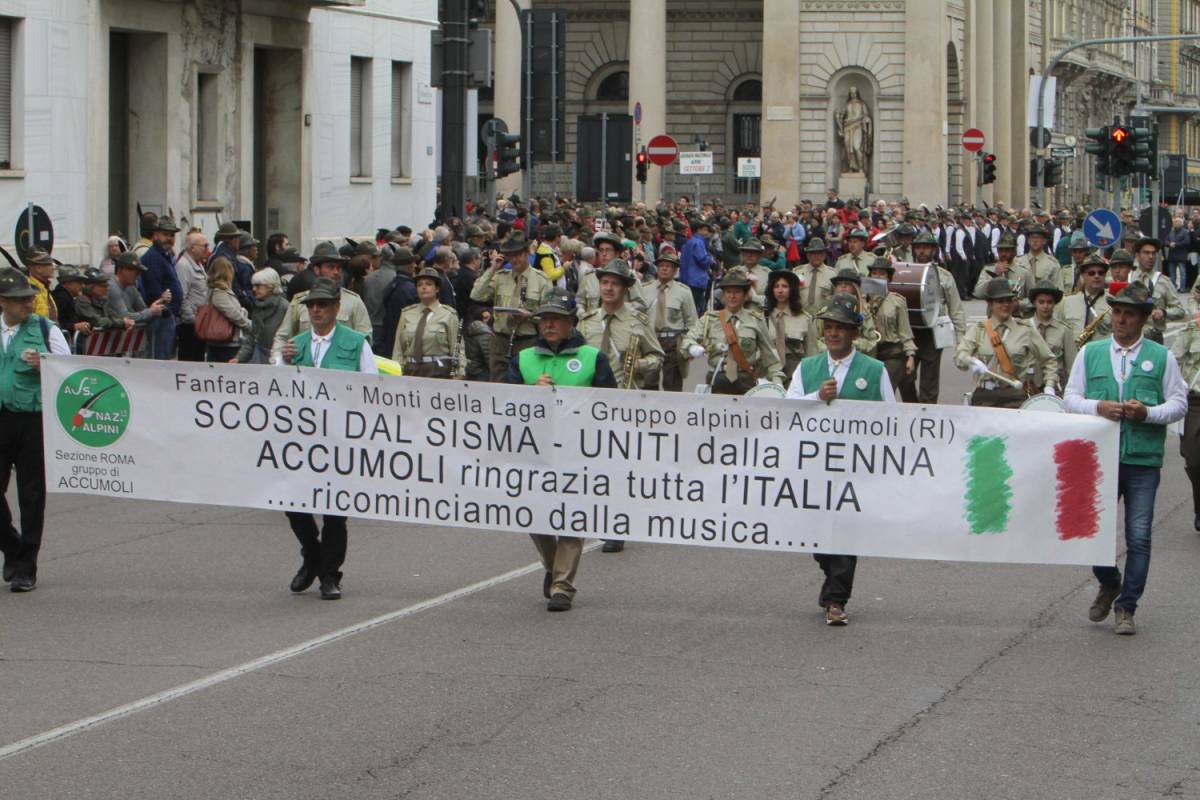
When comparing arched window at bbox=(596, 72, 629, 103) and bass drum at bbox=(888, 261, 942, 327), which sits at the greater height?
arched window at bbox=(596, 72, 629, 103)

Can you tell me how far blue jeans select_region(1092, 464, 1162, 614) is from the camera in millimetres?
10414

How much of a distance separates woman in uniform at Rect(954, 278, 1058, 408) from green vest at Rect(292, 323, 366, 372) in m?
4.66

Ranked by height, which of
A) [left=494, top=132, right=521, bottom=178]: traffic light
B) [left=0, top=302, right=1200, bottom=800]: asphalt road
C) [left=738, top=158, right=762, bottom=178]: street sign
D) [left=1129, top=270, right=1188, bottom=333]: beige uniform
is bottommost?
[left=0, top=302, right=1200, bottom=800]: asphalt road

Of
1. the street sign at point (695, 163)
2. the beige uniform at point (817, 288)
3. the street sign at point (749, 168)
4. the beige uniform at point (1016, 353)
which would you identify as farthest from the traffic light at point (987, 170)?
the beige uniform at point (1016, 353)

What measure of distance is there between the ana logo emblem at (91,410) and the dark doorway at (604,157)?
20581 millimetres

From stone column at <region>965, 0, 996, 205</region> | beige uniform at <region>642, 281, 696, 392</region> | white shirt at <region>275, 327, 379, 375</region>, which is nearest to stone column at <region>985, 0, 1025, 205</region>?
stone column at <region>965, 0, 996, 205</region>

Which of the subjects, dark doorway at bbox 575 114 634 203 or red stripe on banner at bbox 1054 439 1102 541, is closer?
red stripe on banner at bbox 1054 439 1102 541

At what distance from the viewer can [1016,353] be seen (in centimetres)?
Result: 1449

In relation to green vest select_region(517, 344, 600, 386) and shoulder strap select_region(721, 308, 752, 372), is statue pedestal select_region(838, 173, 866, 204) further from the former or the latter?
green vest select_region(517, 344, 600, 386)

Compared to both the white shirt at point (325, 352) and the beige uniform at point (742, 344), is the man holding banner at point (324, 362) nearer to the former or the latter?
the white shirt at point (325, 352)

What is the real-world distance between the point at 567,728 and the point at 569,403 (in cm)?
328

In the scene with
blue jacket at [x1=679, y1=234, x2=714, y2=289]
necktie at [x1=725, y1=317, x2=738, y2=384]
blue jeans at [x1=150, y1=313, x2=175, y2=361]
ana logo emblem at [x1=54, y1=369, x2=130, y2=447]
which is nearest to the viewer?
ana logo emblem at [x1=54, y1=369, x2=130, y2=447]

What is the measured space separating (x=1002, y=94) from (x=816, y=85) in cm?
1700

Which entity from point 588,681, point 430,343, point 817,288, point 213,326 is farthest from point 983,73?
point 588,681
